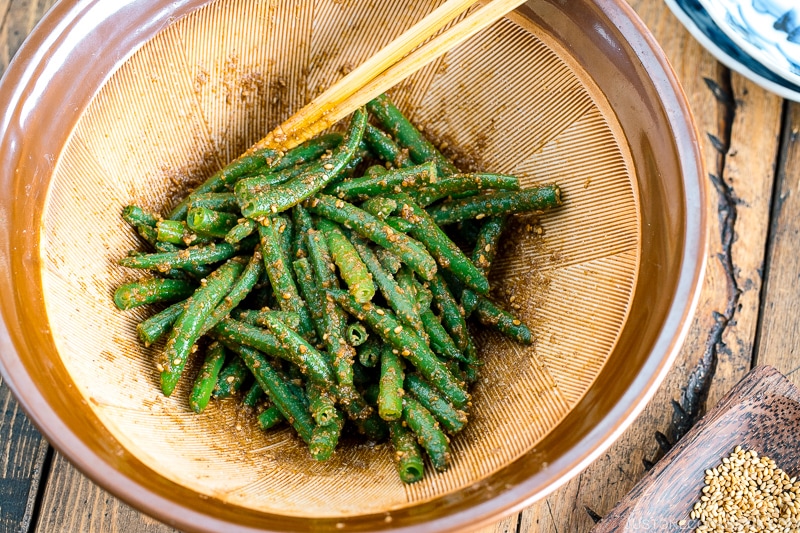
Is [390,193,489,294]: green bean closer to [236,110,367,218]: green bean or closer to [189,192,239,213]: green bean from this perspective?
[236,110,367,218]: green bean

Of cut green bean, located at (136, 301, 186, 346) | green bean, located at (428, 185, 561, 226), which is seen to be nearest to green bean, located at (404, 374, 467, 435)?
green bean, located at (428, 185, 561, 226)

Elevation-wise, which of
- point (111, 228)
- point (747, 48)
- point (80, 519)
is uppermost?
point (111, 228)

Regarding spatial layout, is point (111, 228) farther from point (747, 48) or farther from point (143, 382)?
point (747, 48)

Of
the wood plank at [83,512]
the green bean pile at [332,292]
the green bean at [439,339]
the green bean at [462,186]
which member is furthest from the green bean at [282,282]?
the wood plank at [83,512]

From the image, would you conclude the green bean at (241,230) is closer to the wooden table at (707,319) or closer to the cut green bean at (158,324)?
the cut green bean at (158,324)

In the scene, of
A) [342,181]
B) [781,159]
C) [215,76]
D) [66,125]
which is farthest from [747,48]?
[66,125]

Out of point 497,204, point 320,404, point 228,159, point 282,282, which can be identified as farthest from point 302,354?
point 228,159
